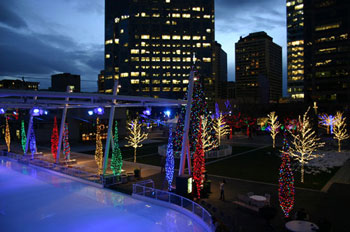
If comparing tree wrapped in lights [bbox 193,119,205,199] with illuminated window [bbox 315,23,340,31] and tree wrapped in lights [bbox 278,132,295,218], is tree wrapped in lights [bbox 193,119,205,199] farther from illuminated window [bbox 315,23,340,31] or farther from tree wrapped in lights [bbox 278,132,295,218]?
illuminated window [bbox 315,23,340,31]

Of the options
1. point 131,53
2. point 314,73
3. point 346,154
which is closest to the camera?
point 346,154

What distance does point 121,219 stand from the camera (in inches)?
486

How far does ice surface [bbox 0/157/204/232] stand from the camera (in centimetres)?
1143

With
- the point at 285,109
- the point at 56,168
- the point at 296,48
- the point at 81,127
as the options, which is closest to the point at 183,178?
the point at 56,168

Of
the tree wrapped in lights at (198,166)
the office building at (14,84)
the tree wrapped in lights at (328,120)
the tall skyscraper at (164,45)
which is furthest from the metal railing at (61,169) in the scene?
the tall skyscraper at (164,45)

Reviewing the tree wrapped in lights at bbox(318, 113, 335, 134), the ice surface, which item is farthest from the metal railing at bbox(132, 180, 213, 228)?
the tree wrapped in lights at bbox(318, 113, 335, 134)

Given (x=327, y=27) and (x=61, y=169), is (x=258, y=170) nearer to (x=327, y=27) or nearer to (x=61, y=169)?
(x=61, y=169)

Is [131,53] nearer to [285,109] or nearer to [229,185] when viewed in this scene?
[285,109]

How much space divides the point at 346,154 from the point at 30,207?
31755 millimetres

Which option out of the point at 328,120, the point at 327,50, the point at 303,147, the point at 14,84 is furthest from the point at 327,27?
the point at 14,84

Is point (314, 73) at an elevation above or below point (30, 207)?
above

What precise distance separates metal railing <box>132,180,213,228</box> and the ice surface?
432 mm

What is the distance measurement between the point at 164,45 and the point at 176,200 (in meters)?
127

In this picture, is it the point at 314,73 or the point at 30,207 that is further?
the point at 314,73
